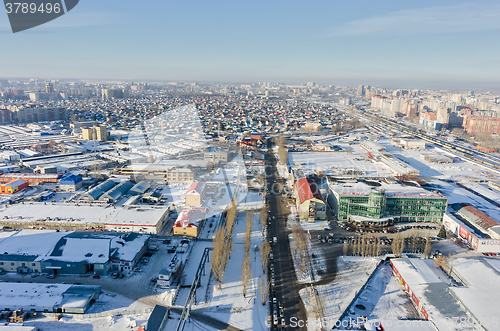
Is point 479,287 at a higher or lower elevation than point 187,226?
lower

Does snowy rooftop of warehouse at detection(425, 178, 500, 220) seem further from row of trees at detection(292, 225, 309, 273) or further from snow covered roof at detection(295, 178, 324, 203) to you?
row of trees at detection(292, 225, 309, 273)

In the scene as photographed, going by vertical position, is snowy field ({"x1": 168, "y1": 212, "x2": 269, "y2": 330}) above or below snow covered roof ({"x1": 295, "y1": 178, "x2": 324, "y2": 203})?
below

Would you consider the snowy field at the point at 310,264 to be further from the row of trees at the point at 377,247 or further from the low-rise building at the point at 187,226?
the low-rise building at the point at 187,226

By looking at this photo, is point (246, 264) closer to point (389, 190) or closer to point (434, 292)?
point (434, 292)

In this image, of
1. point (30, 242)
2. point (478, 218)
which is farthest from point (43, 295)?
point (478, 218)

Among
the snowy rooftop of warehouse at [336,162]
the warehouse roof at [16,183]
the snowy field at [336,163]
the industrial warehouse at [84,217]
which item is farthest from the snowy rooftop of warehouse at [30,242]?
the snowy rooftop of warehouse at [336,162]

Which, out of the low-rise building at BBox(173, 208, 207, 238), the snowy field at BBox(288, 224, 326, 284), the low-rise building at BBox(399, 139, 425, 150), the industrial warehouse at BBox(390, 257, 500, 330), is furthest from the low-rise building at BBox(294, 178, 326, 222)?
the low-rise building at BBox(399, 139, 425, 150)
